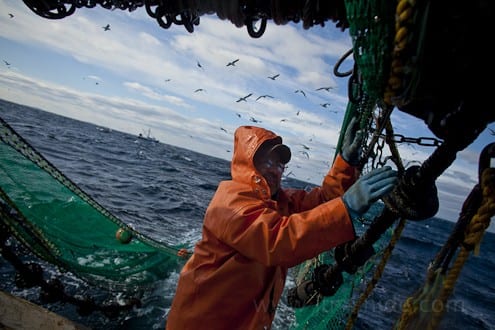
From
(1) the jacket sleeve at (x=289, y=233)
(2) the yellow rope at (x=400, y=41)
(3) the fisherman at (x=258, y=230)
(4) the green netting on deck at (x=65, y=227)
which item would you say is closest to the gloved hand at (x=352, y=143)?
(3) the fisherman at (x=258, y=230)

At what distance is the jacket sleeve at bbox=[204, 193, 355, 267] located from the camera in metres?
1.79

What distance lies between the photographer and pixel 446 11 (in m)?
1.12

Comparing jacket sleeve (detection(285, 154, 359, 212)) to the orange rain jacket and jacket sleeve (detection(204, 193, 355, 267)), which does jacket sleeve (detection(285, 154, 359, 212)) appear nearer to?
the orange rain jacket

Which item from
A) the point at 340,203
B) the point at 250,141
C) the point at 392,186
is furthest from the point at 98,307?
the point at 392,186

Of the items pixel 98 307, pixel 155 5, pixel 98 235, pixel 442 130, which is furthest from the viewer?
Result: pixel 98 235

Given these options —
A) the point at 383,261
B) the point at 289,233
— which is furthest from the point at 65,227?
the point at 383,261

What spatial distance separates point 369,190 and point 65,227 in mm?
5249

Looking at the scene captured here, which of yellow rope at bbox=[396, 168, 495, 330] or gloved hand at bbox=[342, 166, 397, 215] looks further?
gloved hand at bbox=[342, 166, 397, 215]

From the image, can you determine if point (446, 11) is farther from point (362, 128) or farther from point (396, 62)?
point (362, 128)

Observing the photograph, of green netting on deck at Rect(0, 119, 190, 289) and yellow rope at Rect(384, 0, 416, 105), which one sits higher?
yellow rope at Rect(384, 0, 416, 105)

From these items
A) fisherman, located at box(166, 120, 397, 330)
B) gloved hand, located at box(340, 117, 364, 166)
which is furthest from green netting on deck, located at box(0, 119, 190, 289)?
gloved hand, located at box(340, 117, 364, 166)

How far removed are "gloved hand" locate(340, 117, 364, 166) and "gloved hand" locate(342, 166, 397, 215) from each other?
0.93 m

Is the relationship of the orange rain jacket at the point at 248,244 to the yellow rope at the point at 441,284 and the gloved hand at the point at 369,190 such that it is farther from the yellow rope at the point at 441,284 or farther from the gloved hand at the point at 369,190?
the yellow rope at the point at 441,284

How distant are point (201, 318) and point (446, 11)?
249 cm
